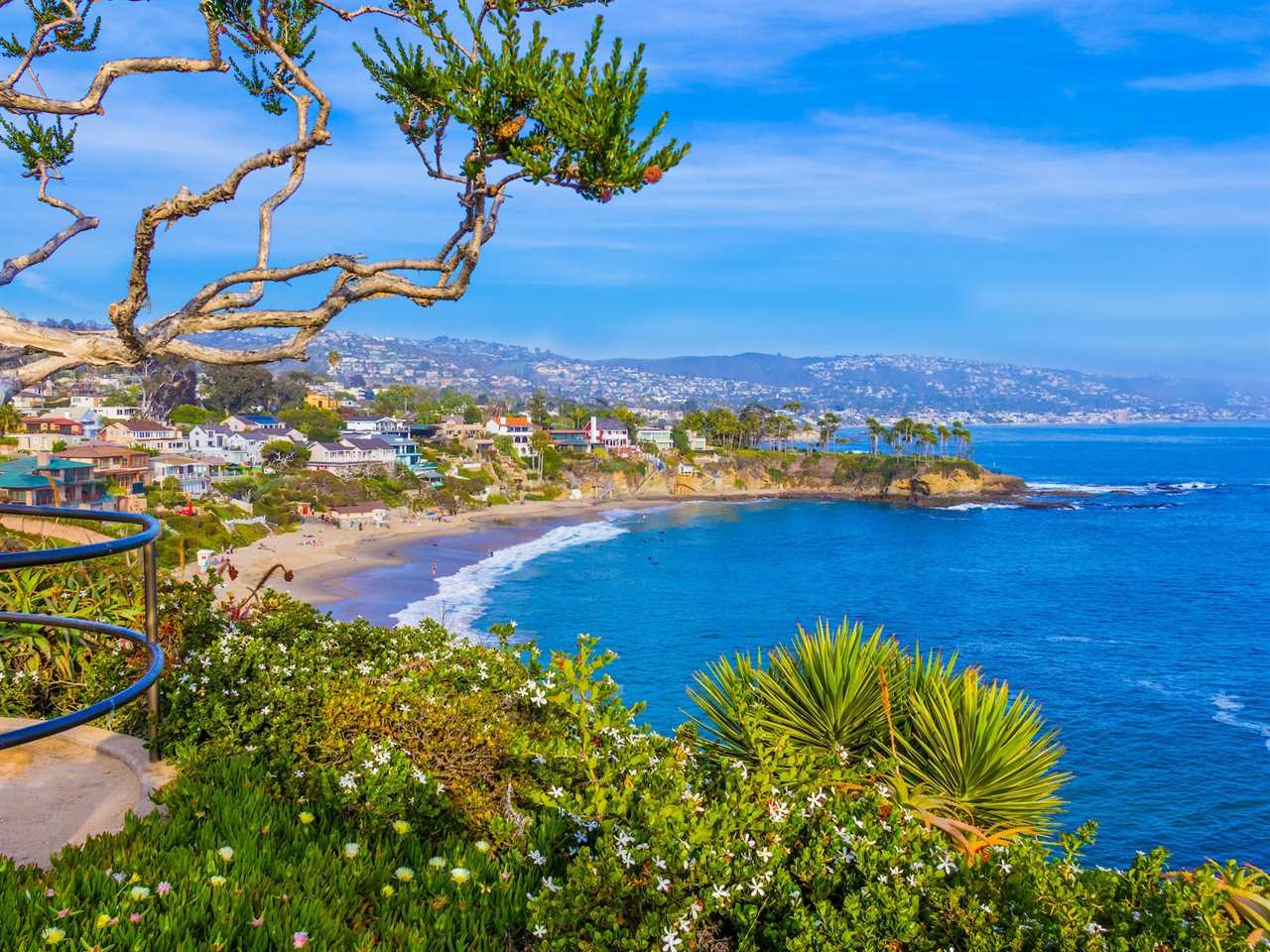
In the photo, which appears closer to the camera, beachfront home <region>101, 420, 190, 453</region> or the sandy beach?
the sandy beach

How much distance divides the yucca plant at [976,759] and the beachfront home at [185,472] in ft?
209

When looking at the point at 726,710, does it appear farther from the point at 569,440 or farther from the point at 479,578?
the point at 569,440

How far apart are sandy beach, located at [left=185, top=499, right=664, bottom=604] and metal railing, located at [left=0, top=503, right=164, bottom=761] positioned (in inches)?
1238

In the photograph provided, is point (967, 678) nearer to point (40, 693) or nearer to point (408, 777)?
point (408, 777)

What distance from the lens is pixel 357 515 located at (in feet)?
212

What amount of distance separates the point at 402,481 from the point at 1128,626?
56240 mm

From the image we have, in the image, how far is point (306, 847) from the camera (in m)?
2.90

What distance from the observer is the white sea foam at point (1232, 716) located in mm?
27273

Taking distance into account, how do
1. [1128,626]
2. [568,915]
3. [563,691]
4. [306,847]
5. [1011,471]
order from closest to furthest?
[568,915] < [306,847] < [563,691] < [1128,626] < [1011,471]

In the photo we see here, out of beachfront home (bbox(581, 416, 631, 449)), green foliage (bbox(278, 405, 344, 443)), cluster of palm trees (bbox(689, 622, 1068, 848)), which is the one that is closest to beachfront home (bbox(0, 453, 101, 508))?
green foliage (bbox(278, 405, 344, 443))

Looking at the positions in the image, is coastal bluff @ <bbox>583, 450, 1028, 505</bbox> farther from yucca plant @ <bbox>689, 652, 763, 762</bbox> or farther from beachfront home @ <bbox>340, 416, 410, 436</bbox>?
yucca plant @ <bbox>689, 652, 763, 762</bbox>

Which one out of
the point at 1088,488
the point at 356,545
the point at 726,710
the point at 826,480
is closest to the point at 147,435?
the point at 356,545

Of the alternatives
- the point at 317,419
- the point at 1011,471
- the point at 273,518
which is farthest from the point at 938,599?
the point at 1011,471

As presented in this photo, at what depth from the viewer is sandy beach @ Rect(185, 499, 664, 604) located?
41594 millimetres
